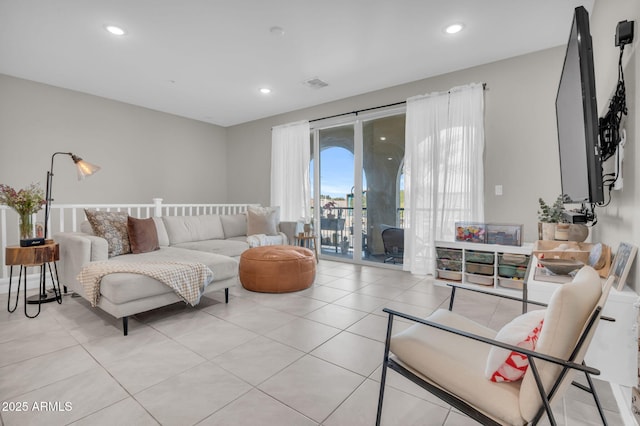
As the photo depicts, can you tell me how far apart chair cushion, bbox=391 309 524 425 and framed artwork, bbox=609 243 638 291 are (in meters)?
0.64

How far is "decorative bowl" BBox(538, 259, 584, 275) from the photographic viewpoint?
1596 millimetres

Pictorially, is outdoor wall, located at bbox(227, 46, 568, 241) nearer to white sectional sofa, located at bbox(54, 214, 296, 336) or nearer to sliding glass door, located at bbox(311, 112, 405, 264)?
sliding glass door, located at bbox(311, 112, 405, 264)

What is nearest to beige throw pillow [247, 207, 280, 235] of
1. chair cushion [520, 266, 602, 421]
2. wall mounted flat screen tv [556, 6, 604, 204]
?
wall mounted flat screen tv [556, 6, 604, 204]

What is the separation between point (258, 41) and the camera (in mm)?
3084

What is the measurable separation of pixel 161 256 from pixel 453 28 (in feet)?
12.1

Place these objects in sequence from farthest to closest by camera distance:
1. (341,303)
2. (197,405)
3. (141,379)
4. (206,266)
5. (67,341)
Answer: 1. (341,303)
2. (206,266)
3. (67,341)
4. (141,379)
5. (197,405)

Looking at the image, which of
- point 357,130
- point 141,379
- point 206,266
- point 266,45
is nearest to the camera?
point 141,379

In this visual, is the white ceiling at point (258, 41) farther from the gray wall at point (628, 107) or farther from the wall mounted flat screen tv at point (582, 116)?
the wall mounted flat screen tv at point (582, 116)

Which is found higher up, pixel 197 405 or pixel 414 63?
pixel 414 63

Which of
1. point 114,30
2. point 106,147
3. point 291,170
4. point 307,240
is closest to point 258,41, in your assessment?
point 114,30

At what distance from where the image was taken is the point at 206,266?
2.69 meters

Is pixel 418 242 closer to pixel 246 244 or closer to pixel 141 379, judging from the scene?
pixel 246 244

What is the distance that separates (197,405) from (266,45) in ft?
10.5

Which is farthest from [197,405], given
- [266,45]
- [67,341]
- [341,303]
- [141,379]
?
[266,45]
